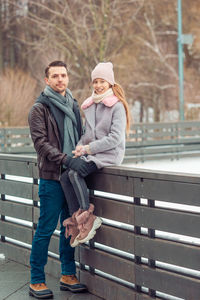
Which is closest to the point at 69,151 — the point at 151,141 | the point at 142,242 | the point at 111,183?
the point at 111,183

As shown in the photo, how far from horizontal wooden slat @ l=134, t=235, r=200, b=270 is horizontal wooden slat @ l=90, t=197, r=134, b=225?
0.62 ft

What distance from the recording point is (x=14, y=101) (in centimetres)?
2788

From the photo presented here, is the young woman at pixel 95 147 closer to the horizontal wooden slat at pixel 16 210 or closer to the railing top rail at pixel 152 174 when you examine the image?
the railing top rail at pixel 152 174

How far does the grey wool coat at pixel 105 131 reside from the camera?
17.4 feet

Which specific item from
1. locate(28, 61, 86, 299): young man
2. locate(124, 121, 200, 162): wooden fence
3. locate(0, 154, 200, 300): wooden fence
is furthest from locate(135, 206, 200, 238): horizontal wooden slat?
locate(124, 121, 200, 162): wooden fence

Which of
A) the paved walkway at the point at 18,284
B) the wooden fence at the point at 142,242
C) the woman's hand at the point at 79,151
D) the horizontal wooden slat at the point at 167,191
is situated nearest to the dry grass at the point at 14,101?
the paved walkway at the point at 18,284

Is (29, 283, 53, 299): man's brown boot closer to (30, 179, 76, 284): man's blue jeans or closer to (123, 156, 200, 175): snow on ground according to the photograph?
(30, 179, 76, 284): man's blue jeans

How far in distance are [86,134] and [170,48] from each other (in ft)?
140

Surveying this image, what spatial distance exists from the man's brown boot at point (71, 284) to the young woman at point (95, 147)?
0.44m

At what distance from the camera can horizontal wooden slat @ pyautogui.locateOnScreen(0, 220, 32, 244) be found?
22.1 ft

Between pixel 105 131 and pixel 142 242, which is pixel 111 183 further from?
pixel 142 242

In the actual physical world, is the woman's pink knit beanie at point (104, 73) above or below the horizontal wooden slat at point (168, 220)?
above

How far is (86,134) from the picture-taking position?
5.54 metres

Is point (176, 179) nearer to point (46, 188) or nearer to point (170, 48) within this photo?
point (46, 188)
